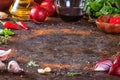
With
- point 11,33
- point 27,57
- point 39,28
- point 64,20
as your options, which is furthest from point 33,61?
point 64,20

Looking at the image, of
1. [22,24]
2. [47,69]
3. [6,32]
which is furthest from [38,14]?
[47,69]

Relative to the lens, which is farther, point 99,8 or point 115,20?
point 99,8

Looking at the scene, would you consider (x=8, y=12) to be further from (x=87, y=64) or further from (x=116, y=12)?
(x=87, y=64)

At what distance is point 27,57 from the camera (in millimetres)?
1023

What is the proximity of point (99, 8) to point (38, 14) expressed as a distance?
0.81ft

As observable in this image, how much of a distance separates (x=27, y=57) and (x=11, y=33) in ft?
0.83

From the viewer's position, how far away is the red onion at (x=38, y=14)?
146cm

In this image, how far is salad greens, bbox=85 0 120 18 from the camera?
4.74 ft

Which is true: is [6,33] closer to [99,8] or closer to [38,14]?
[38,14]

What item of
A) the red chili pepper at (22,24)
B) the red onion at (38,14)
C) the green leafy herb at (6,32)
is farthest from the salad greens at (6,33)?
the red onion at (38,14)

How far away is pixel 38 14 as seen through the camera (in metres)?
1.46

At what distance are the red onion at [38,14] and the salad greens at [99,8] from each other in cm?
18

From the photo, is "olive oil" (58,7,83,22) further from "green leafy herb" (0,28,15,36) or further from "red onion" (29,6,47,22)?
"green leafy herb" (0,28,15,36)

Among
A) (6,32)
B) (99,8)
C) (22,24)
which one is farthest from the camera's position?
(99,8)
